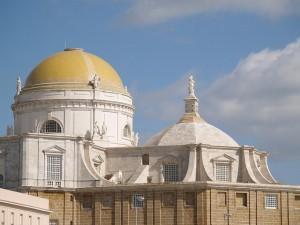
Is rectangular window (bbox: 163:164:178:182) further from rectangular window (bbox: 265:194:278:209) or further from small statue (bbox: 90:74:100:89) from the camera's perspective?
small statue (bbox: 90:74:100:89)

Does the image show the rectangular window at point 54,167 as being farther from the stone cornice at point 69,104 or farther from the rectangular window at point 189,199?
the rectangular window at point 189,199

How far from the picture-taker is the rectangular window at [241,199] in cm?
12044

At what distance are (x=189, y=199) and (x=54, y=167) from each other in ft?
43.8

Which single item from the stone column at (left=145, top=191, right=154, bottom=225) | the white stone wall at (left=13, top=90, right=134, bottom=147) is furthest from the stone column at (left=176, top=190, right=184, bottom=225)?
the white stone wall at (left=13, top=90, right=134, bottom=147)

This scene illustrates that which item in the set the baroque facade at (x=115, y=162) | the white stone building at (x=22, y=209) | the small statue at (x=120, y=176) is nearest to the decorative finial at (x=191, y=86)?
the baroque facade at (x=115, y=162)

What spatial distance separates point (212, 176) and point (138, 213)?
9.42 metres

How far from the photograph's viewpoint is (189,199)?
11969 centimetres

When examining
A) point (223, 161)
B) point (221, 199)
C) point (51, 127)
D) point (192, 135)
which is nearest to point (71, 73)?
point (51, 127)

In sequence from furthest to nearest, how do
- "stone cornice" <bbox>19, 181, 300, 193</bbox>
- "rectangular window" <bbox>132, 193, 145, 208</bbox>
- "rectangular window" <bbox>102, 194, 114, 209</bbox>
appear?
"rectangular window" <bbox>102, 194, 114, 209</bbox> → "rectangular window" <bbox>132, 193, 145, 208</bbox> → "stone cornice" <bbox>19, 181, 300, 193</bbox>

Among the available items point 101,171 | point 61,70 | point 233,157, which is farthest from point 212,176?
point 61,70

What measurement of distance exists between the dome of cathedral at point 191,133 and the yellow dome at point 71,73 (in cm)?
686

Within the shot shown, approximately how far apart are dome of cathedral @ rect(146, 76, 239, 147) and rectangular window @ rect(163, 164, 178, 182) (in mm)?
2616

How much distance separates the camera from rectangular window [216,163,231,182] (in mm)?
127375

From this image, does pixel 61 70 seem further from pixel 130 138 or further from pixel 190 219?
pixel 190 219
